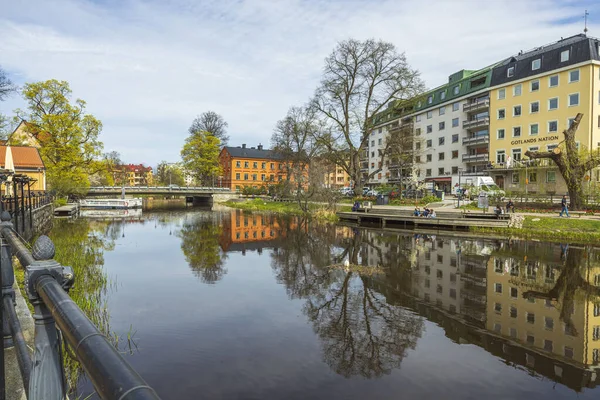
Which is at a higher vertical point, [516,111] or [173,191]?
[516,111]

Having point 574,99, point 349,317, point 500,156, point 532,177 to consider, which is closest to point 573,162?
point 532,177

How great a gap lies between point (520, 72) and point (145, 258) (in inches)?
1914

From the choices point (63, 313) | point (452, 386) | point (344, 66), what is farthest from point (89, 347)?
point (344, 66)

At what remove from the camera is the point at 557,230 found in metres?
23.0

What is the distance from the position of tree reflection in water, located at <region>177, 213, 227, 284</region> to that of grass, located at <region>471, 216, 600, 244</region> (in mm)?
17838

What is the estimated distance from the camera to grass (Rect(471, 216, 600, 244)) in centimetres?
2184

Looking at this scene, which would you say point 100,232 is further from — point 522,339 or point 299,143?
point 299,143

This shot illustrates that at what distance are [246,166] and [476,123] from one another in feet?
169

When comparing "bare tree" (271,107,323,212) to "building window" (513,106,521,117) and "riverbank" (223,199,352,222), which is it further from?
"building window" (513,106,521,117)

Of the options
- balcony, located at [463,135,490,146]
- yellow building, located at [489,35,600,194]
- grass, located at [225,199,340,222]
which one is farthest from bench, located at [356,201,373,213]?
balcony, located at [463,135,490,146]

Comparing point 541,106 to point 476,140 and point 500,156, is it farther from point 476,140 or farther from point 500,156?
point 476,140

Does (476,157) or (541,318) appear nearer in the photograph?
(541,318)

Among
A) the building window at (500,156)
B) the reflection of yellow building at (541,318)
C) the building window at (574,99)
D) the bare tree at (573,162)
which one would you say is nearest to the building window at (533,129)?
the building window at (500,156)

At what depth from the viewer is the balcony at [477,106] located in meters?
50.6
